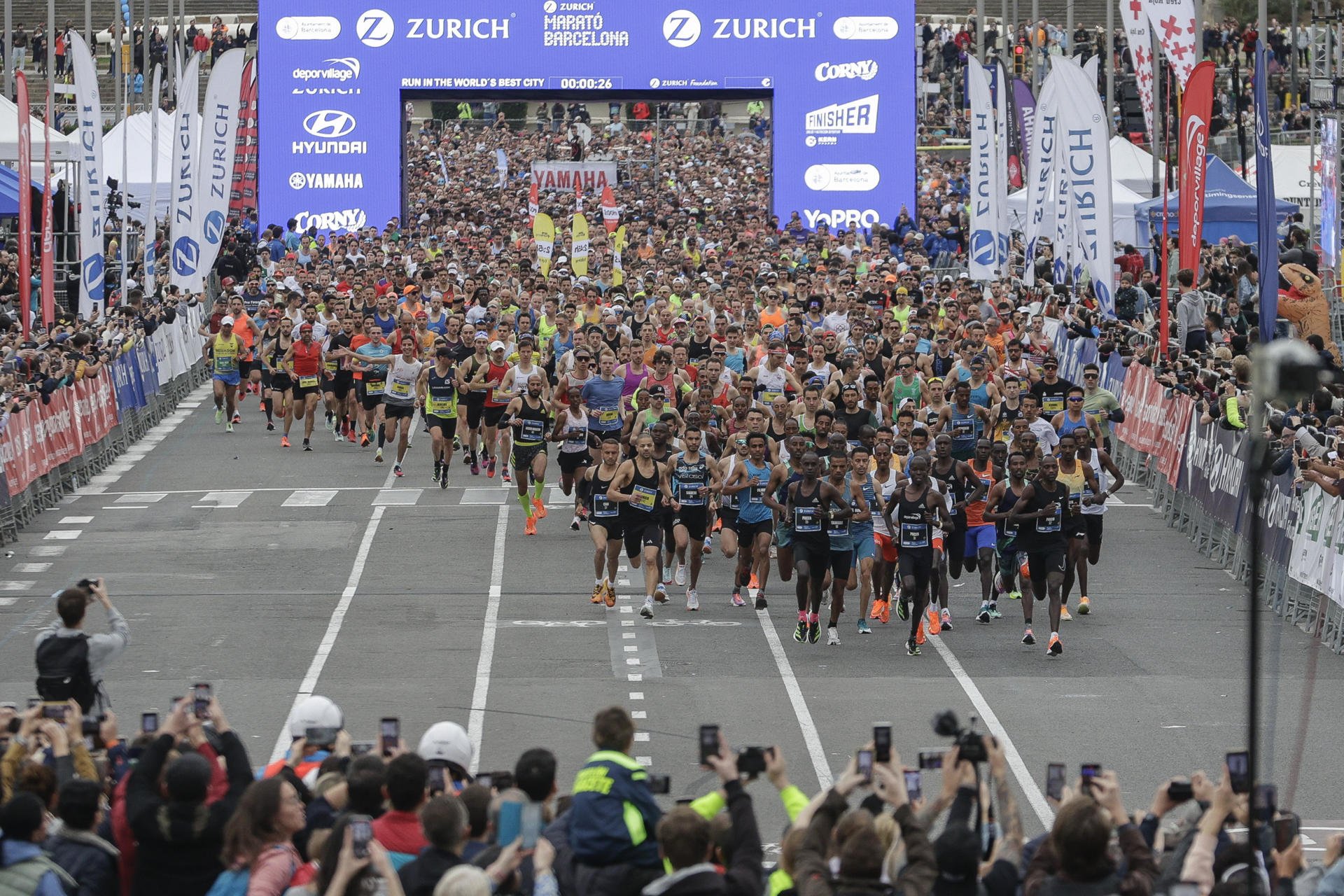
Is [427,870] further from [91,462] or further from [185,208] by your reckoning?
[185,208]

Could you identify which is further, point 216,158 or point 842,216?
point 842,216

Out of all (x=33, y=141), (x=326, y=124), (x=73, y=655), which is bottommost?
(x=73, y=655)

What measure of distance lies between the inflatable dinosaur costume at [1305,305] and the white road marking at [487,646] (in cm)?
888

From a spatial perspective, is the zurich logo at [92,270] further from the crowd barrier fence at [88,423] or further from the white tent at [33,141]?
the white tent at [33,141]

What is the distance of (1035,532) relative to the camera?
17.4m

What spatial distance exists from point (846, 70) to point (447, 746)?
39880 mm

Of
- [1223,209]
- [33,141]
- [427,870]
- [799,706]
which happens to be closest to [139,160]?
[33,141]

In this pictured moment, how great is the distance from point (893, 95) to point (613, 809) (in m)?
40.4

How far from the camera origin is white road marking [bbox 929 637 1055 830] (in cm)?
1257

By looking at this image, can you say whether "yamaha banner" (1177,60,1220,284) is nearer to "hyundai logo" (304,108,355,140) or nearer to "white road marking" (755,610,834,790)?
"white road marking" (755,610,834,790)

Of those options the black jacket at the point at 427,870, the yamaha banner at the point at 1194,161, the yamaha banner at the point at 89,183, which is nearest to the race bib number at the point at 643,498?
the yamaha banner at the point at 1194,161

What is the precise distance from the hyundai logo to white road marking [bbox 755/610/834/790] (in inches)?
1167

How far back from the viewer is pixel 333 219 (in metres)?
46.4

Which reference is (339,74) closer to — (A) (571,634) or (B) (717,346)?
(B) (717,346)
